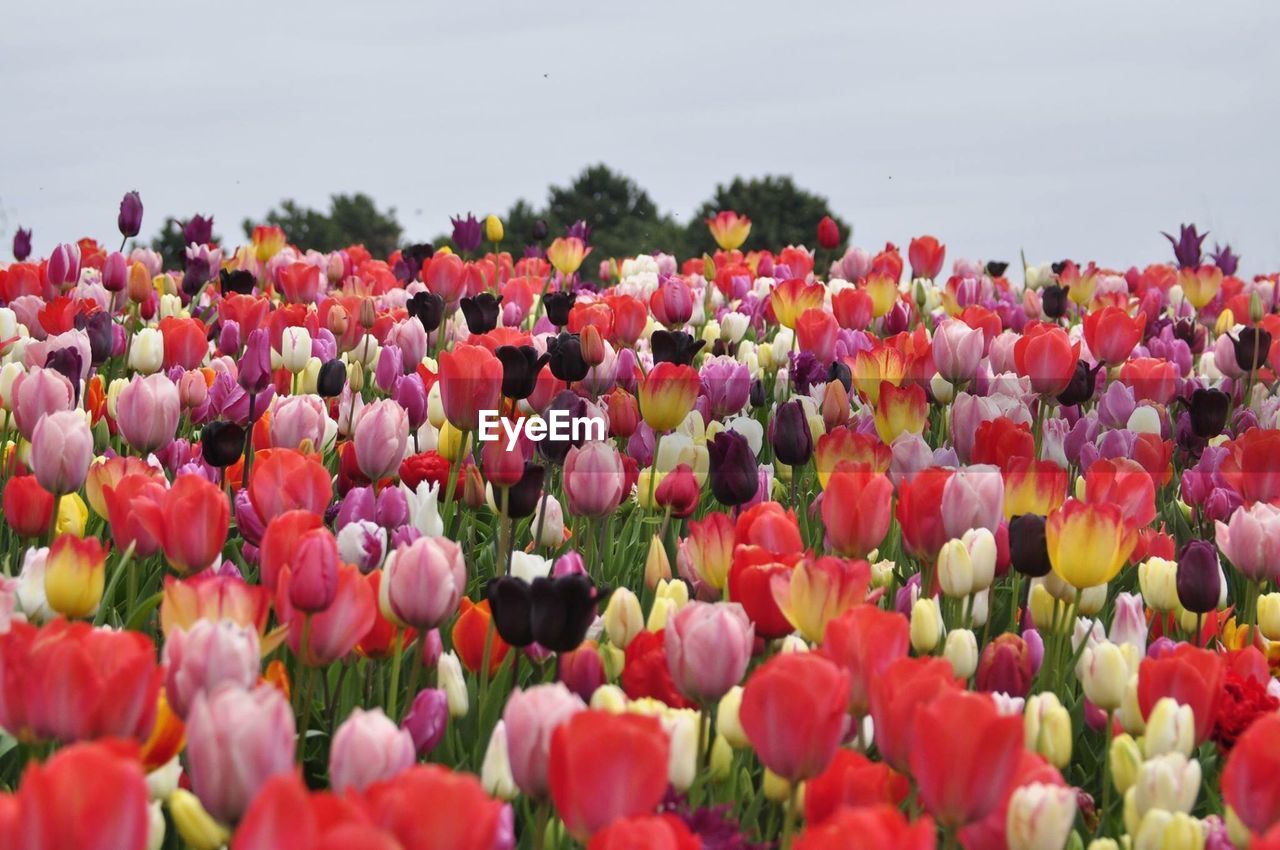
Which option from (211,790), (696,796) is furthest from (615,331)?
(211,790)

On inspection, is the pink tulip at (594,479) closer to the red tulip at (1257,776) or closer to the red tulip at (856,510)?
the red tulip at (856,510)

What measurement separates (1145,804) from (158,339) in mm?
3994

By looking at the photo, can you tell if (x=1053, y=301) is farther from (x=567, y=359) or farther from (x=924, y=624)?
(x=924, y=624)

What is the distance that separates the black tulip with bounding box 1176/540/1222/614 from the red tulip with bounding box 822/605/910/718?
1.13 metres

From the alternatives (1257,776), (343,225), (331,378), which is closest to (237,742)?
(1257,776)

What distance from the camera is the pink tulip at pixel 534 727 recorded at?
5.68 ft

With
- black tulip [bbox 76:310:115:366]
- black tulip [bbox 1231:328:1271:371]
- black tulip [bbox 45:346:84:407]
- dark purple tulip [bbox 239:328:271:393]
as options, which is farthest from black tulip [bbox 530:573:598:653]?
black tulip [bbox 1231:328:1271:371]

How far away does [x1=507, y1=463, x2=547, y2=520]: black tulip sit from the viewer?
3213 mm

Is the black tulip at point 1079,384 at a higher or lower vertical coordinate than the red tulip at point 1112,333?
lower

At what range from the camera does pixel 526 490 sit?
322 cm

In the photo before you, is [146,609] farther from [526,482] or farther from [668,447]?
[668,447]

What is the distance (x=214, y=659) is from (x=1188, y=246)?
8970 millimetres

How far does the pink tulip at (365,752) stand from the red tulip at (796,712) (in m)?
0.45

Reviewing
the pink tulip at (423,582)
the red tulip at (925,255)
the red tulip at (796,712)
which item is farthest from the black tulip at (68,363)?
the red tulip at (925,255)
